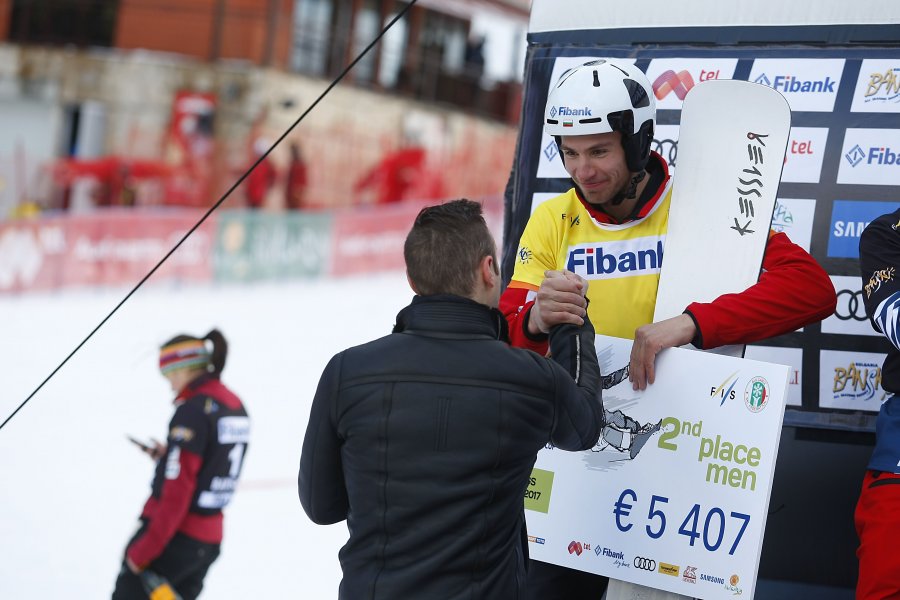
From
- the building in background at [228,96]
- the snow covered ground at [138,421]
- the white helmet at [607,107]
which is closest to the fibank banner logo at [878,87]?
the white helmet at [607,107]

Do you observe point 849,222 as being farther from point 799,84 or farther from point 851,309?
point 799,84

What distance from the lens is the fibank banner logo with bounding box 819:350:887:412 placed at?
341 cm

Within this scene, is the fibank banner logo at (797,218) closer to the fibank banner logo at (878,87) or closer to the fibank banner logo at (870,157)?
the fibank banner logo at (870,157)

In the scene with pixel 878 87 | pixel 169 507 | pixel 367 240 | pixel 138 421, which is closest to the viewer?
pixel 878 87

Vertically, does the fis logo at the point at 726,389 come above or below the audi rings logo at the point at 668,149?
below

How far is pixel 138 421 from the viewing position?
10.2m

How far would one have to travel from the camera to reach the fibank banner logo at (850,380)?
3410mm

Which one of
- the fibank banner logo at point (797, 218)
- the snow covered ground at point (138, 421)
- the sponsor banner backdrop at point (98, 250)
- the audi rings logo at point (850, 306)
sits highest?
the fibank banner logo at point (797, 218)

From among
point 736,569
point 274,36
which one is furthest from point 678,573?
point 274,36

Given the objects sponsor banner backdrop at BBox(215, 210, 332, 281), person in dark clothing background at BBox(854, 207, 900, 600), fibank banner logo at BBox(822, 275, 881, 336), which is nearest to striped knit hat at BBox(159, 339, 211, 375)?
fibank banner logo at BBox(822, 275, 881, 336)

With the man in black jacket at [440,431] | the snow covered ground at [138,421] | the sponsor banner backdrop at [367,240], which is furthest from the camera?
the sponsor banner backdrop at [367,240]

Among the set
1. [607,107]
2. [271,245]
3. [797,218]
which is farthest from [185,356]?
[271,245]

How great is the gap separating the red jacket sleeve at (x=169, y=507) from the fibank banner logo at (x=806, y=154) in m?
3.73

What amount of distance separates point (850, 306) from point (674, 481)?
3.65 feet
